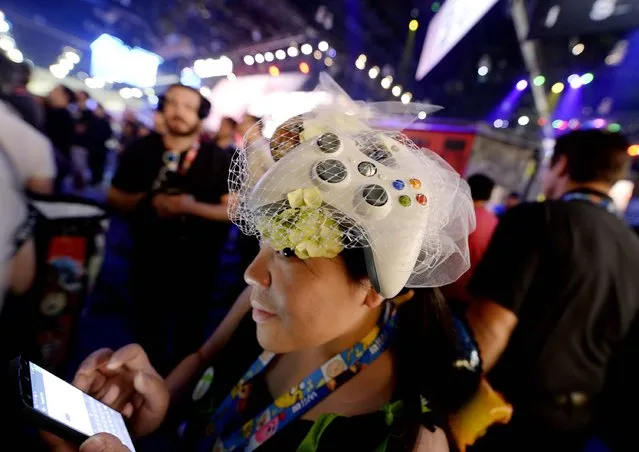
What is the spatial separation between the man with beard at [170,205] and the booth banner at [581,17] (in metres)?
2.20

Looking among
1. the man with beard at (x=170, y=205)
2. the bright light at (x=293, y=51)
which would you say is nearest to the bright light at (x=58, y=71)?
the bright light at (x=293, y=51)

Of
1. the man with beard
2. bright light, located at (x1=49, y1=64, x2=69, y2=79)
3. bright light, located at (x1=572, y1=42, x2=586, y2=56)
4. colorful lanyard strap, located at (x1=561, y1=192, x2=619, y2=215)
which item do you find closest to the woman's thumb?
the man with beard

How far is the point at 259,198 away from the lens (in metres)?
0.76

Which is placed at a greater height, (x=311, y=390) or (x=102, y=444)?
(x=102, y=444)

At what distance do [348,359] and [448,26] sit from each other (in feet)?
6.93

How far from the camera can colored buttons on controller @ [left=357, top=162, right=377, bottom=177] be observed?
0.72 m

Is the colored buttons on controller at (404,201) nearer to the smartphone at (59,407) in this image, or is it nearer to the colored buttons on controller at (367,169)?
the colored buttons on controller at (367,169)

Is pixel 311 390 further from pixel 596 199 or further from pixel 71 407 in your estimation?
pixel 596 199

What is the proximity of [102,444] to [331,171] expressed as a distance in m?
0.72

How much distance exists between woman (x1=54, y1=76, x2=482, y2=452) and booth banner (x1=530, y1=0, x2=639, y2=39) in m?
1.79

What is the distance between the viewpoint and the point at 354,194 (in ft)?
2.29

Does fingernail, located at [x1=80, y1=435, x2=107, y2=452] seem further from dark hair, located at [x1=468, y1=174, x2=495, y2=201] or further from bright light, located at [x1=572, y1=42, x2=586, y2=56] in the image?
bright light, located at [x1=572, y1=42, x2=586, y2=56]

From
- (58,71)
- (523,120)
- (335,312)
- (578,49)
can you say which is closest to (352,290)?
(335,312)

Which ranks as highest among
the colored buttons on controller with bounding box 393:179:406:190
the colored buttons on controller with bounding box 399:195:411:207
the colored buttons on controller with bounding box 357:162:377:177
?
the colored buttons on controller with bounding box 357:162:377:177
